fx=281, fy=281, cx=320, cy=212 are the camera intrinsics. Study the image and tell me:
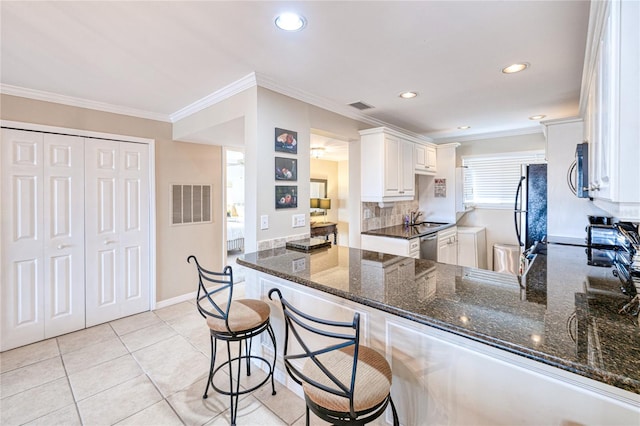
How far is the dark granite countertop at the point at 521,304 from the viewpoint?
89cm

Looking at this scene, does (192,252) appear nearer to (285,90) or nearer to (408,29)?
(285,90)

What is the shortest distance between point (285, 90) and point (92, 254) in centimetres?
284

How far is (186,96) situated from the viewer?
2.90 metres

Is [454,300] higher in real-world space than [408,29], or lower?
lower

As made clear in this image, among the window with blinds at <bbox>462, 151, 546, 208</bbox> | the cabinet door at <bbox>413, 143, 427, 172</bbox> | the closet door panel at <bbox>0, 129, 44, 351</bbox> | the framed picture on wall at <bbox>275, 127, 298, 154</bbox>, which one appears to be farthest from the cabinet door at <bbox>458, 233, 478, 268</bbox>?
the closet door panel at <bbox>0, 129, 44, 351</bbox>

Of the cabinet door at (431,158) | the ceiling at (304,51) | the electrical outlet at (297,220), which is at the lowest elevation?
the electrical outlet at (297,220)

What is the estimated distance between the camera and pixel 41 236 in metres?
2.88

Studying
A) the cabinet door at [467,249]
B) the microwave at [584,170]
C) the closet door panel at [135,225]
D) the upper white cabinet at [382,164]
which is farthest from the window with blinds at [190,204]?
the microwave at [584,170]

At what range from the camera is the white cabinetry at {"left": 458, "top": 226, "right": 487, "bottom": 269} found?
14.8 feet

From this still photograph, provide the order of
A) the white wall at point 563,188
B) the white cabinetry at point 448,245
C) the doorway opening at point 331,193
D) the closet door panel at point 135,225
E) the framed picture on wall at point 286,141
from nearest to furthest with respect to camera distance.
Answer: the framed picture on wall at point 286,141
the white wall at point 563,188
the closet door panel at point 135,225
the white cabinetry at point 448,245
the doorway opening at point 331,193

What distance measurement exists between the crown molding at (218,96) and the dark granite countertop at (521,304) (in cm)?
154

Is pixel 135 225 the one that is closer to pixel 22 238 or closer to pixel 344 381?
pixel 22 238

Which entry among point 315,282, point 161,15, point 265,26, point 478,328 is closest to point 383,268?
point 315,282

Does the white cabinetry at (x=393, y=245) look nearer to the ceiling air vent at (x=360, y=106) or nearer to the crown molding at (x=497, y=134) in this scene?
the ceiling air vent at (x=360, y=106)
